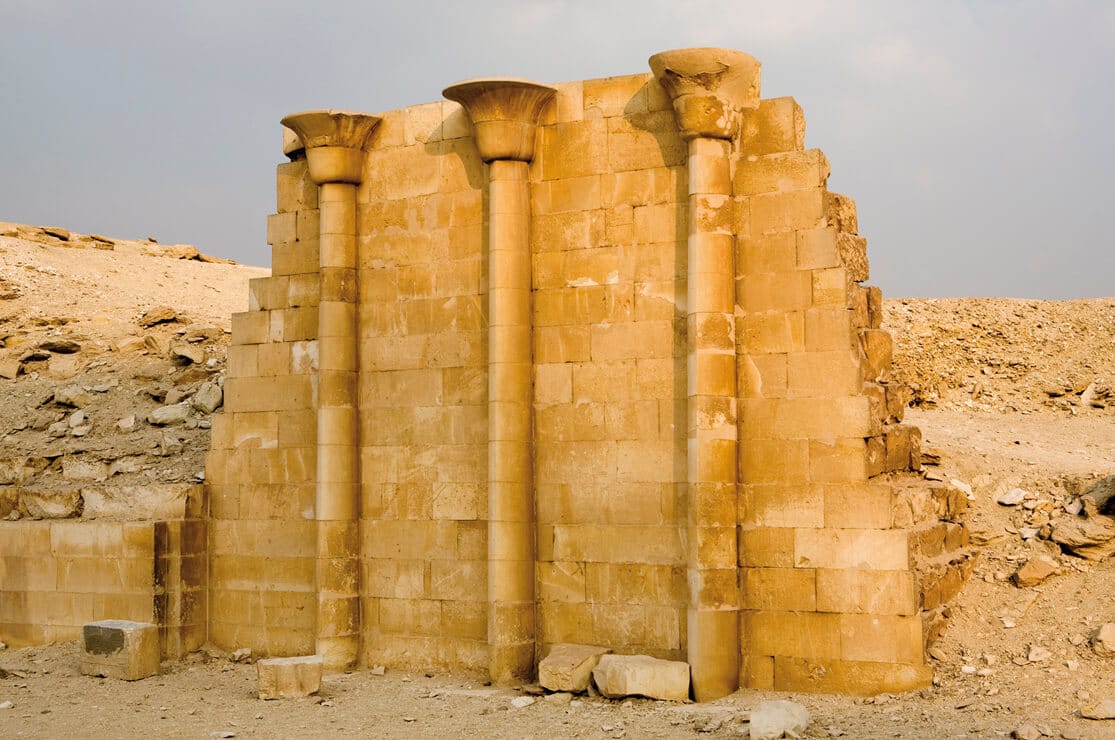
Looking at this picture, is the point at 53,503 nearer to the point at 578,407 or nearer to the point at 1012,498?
the point at 578,407

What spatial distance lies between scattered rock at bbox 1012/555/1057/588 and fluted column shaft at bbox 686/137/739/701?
9.94 ft

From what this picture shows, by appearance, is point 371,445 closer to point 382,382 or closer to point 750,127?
point 382,382

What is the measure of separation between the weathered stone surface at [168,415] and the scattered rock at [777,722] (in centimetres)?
979

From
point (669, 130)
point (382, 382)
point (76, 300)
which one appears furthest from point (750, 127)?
point (76, 300)

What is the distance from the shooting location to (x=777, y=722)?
9.17 meters

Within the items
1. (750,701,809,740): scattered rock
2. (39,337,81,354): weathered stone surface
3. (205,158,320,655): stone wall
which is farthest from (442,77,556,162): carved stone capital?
(39,337,81,354): weathered stone surface

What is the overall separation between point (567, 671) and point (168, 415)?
25.7 ft

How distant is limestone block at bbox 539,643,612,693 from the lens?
11078 millimetres

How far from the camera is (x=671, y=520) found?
11.4 metres

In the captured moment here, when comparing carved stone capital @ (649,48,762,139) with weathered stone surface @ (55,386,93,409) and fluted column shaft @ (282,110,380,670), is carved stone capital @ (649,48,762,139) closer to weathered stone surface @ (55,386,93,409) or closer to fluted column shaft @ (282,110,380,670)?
fluted column shaft @ (282,110,380,670)

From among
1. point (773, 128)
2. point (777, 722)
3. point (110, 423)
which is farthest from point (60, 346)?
point (777, 722)

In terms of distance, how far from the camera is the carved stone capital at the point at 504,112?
12.0m

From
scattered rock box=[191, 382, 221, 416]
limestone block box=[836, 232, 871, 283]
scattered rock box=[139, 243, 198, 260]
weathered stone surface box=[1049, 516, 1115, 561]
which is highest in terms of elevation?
scattered rock box=[139, 243, 198, 260]

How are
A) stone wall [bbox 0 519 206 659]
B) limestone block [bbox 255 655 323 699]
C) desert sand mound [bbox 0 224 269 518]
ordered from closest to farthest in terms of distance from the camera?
1. limestone block [bbox 255 655 323 699]
2. stone wall [bbox 0 519 206 659]
3. desert sand mound [bbox 0 224 269 518]
